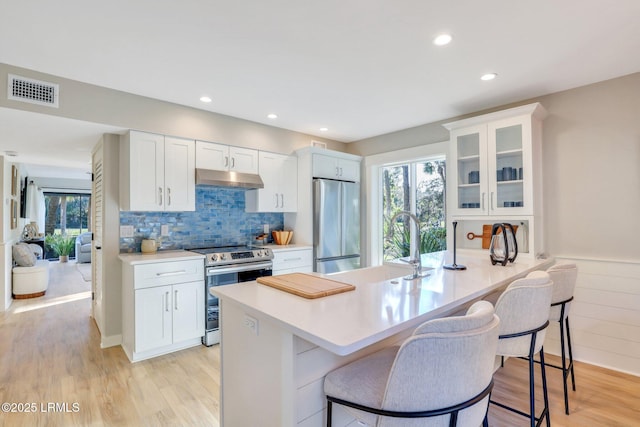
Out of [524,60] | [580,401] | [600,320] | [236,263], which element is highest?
[524,60]

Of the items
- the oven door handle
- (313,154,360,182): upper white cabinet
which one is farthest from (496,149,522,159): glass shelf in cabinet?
the oven door handle

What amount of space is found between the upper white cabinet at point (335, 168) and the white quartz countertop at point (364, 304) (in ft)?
7.48

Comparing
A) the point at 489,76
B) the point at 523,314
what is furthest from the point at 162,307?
the point at 489,76

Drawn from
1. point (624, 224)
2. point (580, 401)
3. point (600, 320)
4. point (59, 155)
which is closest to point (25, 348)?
point (59, 155)

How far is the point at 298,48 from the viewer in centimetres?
218

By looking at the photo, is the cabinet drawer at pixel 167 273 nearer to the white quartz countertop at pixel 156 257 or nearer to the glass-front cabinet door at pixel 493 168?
the white quartz countertop at pixel 156 257

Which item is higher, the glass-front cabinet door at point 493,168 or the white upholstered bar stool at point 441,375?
Result: the glass-front cabinet door at point 493,168

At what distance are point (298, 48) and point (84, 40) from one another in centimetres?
143

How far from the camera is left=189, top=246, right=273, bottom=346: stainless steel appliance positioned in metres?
3.14

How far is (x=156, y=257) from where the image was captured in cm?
298

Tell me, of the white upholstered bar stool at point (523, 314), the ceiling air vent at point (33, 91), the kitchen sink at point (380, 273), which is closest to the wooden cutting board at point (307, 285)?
the kitchen sink at point (380, 273)

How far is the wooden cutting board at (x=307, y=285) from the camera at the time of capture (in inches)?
59.2

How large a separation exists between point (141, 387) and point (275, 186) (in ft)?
8.16

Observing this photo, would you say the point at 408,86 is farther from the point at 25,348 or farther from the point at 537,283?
the point at 25,348
